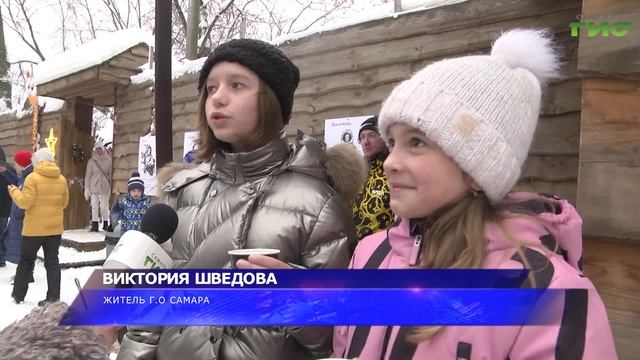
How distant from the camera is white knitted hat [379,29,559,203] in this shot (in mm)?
1124

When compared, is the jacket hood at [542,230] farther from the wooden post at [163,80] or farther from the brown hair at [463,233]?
the wooden post at [163,80]

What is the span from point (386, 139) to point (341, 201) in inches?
13.9

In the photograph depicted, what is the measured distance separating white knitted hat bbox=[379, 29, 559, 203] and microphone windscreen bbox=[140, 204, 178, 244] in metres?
0.65

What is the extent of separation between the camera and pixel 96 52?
8203mm

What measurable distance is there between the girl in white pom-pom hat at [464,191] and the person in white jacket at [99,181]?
942cm

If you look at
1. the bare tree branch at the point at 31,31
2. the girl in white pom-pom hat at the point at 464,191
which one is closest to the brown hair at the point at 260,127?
the girl in white pom-pom hat at the point at 464,191

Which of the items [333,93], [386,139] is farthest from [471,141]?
[333,93]

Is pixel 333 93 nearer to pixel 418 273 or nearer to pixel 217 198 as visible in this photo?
pixel 217 198

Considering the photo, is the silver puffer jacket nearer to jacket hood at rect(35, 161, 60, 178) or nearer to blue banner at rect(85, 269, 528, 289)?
blue banner at rect(85, 269, 528, 289)

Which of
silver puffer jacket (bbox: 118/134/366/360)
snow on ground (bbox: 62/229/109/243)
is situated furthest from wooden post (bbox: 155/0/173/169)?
snow on ground (bbox: 62/229/109/243)

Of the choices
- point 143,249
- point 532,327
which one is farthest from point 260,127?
point 532,327

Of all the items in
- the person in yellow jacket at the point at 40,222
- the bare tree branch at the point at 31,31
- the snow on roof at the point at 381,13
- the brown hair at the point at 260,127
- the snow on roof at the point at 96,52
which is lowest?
the person in yellow jacket at the point at 40,222

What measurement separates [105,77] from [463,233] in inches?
311

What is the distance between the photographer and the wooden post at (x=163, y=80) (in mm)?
2660
